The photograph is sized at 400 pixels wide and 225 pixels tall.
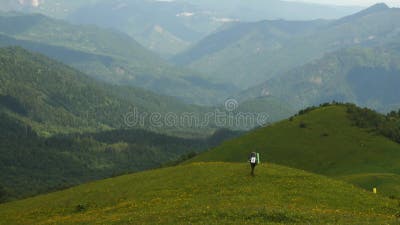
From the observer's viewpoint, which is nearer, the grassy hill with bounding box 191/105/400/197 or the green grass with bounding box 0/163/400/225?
the green grass with bounding box 0/163/400/225

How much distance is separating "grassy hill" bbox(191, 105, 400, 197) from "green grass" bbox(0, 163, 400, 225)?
161 ft

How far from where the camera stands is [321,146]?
144 meters

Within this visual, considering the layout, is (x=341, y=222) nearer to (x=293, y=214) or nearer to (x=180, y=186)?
(x=293, y=214)

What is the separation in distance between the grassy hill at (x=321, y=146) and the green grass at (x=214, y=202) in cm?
4904

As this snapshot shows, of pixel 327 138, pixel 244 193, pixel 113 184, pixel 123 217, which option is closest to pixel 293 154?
pixel 327 138

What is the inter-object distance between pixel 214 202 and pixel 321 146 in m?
91.8

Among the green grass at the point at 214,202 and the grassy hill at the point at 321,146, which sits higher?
the grassy hill at the point at 321,146

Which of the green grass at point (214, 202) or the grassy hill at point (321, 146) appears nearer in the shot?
the green grass at point (214, 202)

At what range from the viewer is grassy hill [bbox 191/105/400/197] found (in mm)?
125875

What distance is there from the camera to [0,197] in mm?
162750

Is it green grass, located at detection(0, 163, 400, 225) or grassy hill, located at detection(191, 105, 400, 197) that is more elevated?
grassy hill, located at detection(191, 105, 400, 197)

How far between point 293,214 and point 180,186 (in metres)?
23.7

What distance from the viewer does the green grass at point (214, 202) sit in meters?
48.5

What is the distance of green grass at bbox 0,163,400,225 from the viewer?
48500 millimetres
